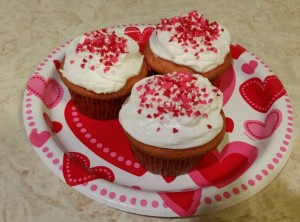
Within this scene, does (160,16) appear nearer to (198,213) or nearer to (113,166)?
(113,166)

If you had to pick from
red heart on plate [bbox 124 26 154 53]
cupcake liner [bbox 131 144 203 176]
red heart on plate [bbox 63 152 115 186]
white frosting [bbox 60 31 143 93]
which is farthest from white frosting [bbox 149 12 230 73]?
red heart on plate [bbox 63 152 115 186]

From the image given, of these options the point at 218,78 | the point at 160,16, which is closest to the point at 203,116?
the point at 218,78

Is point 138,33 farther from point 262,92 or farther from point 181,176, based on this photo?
point 181,176

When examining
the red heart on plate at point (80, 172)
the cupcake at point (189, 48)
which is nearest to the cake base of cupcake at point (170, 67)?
the cupcake at point (189, 48)

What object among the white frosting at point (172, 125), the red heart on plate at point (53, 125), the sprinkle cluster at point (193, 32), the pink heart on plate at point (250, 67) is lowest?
the red heart on plate at point (53, 125)

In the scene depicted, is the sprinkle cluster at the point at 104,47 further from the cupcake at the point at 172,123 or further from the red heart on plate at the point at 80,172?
the red heart on plate at the point at 80,172

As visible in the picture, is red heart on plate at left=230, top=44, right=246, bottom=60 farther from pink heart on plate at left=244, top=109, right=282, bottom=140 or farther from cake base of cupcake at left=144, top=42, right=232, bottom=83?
pink heart on plate at left=244, top=109, right=282, bottom=140
